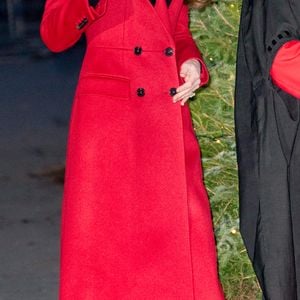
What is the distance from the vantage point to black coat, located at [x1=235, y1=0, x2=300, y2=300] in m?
3.06

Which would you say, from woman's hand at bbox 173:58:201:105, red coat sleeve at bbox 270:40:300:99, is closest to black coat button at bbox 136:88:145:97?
woman's hand at bbox 173:58:201:105

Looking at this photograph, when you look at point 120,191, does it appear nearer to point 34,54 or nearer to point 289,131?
point 289,131

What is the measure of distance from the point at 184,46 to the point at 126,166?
0.49 metres

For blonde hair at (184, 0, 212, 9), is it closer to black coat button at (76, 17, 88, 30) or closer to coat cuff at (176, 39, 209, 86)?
coat cuff at (176, 39, 209, 86)

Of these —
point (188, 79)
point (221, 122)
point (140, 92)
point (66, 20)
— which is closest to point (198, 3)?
point (188, 79)

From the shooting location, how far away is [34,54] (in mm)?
11742

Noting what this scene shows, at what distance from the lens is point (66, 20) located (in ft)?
10.2

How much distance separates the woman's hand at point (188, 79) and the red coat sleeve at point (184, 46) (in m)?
0.03

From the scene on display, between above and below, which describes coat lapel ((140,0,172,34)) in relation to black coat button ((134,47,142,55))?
above

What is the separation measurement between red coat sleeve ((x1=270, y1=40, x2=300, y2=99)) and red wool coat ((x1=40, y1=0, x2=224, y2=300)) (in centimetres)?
43

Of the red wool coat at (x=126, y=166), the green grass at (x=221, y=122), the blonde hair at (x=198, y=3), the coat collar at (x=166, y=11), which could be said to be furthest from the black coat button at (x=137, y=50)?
the green grass at (x=221, y=122)

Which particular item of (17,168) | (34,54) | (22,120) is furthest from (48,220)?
(34,54)

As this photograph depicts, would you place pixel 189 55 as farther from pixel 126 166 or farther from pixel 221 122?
pixel 221 122

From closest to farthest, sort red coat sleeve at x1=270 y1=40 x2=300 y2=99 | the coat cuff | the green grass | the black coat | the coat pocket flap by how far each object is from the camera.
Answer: red coat sleeve at x1=270 y1=40 x2=300 y2=99 → the black coat → the coat pocket flap → the coat cuff → the green grass
